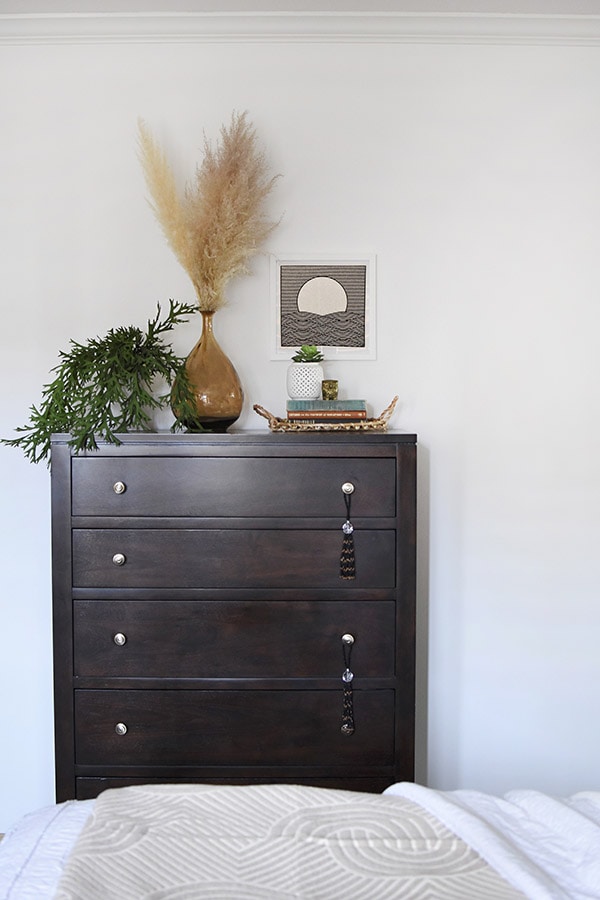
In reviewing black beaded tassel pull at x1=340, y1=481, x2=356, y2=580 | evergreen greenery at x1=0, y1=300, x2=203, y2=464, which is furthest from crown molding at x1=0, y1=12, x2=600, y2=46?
black beaded tassel pull at x1=340, y1=481, x2=356, y2=580

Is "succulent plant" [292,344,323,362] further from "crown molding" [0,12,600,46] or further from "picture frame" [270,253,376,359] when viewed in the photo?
"crown molding" [0,12,600,46]

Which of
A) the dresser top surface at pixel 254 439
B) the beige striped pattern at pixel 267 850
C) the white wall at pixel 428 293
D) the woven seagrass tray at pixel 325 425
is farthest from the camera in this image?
the white wall at pixel 428 293

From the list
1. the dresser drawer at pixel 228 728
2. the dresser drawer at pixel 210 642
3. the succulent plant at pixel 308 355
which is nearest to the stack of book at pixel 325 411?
the succulent plant at pixel 308 355

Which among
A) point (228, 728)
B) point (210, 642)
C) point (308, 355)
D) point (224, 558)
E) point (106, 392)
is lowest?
point (228, 728)

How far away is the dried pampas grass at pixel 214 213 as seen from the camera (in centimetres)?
246

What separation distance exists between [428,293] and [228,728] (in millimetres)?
1488

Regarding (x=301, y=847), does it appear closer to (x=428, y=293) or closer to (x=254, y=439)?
(x=254, y=439)

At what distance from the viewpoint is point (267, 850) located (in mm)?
1096

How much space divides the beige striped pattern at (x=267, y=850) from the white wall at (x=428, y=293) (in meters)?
1.57

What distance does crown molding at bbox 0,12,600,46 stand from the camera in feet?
8.54

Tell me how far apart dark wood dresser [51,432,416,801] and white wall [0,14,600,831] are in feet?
1.76

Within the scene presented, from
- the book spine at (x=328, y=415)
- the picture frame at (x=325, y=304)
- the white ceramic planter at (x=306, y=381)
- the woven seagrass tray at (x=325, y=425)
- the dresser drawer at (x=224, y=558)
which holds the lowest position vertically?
the dresser drawer at (x=224, y=558)

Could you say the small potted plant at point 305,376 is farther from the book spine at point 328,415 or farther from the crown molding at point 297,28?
the crown molding at point 297,28

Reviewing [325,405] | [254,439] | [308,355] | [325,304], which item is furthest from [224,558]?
[325,304]
